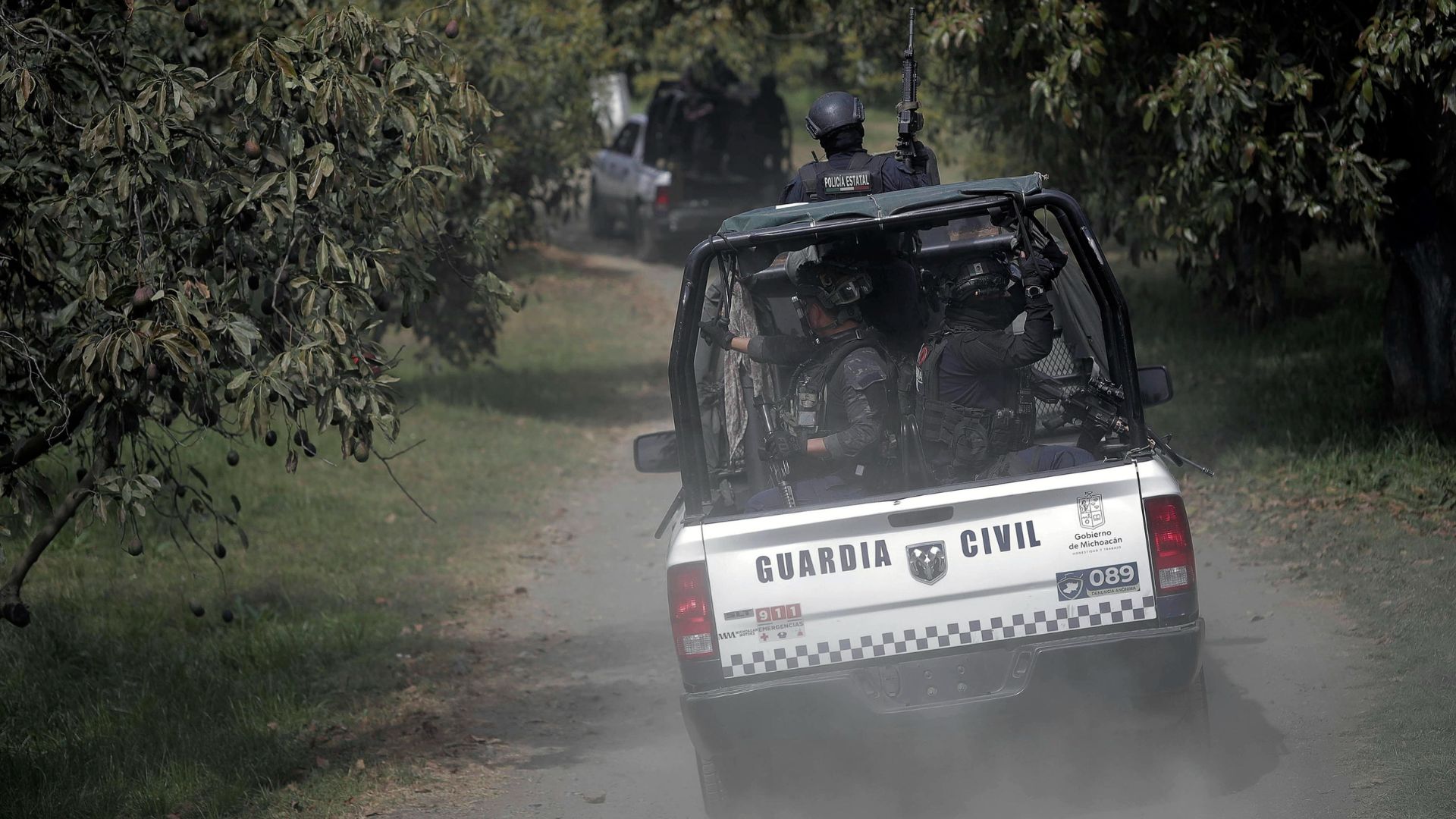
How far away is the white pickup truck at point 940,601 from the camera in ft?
14.4

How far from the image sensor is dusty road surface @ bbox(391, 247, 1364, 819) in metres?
4.80

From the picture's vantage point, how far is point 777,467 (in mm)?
5422

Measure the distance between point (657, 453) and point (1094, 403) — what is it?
162 centimetres

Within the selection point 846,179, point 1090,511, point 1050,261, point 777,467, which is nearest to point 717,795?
point 777,467

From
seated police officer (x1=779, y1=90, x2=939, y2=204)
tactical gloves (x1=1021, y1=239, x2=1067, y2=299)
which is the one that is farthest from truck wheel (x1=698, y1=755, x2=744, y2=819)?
seated police officer (x1=779, y1=90, x2=939, y2=204)

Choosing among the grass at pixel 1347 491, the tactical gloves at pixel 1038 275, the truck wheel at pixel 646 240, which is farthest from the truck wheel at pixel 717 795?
the truck wheel at pixel 646 240

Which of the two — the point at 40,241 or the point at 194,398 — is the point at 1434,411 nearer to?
the point at 194,398

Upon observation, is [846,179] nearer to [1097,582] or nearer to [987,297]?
[987,297]

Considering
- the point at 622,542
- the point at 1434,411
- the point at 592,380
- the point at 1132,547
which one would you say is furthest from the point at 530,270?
the point at 1132,547

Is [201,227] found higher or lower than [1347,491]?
higher

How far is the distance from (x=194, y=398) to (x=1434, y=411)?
7.21 m

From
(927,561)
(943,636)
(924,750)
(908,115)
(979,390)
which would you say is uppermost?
(908,115)

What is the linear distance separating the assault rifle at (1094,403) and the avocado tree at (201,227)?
2.22 metres

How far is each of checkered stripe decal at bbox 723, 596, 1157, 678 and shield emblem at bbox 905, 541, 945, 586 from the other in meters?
0.16
